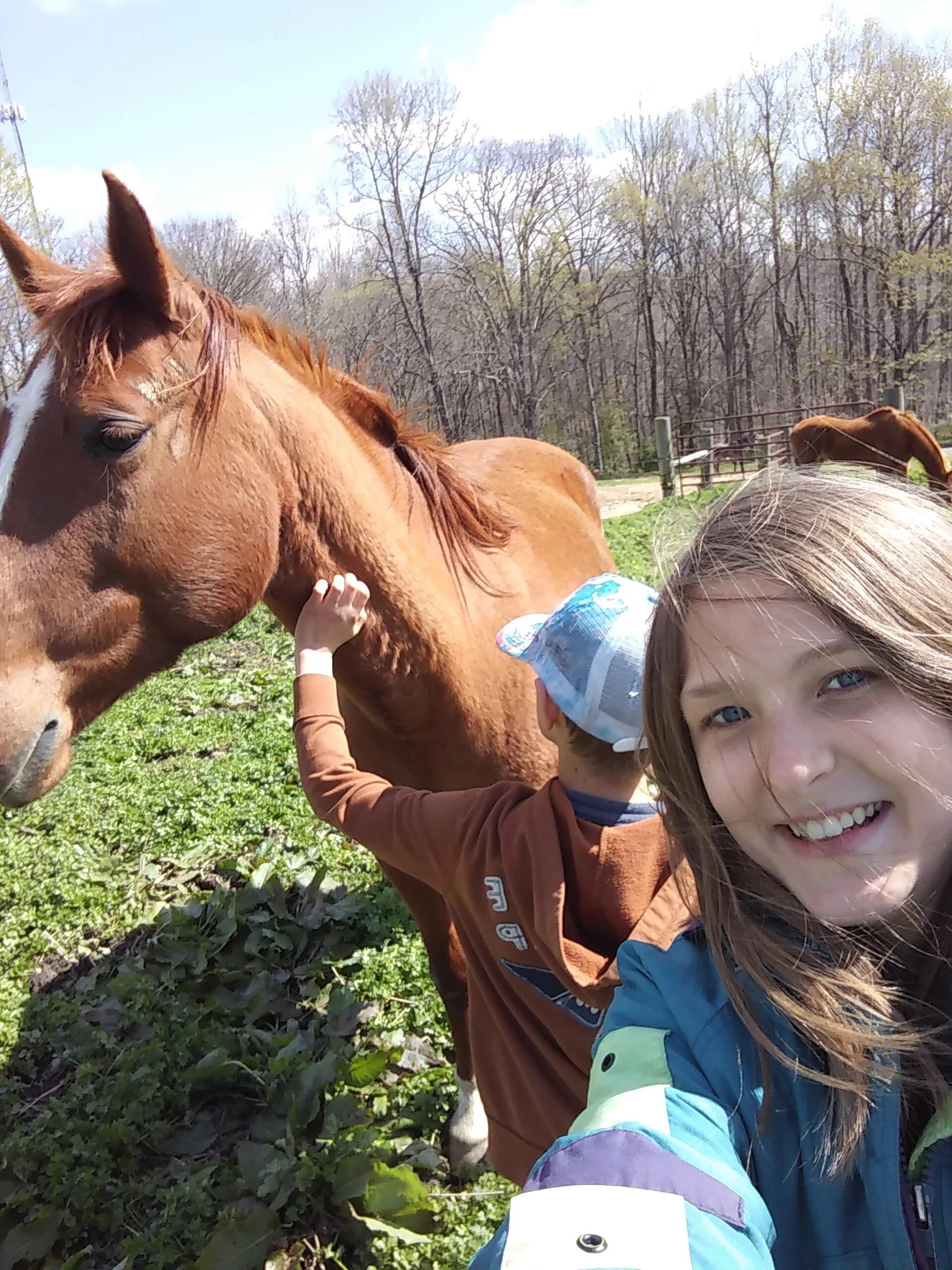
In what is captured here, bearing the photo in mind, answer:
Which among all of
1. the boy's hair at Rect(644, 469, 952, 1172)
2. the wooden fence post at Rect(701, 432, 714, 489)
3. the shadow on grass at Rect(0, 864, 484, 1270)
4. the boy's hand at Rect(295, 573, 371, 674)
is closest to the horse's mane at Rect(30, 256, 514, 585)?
the boy's hand at Rect(295, 573, 371, 674)

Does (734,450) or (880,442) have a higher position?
(880,442)

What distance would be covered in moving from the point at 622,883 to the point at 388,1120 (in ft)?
6.24

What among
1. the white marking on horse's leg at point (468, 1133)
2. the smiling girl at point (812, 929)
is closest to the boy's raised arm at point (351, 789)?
the smiling girl at point (812, 929)

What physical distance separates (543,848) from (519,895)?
4.7 inches

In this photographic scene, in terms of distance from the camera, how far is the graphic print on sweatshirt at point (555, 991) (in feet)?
4.87

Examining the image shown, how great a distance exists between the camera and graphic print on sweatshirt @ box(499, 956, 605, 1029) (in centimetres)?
148

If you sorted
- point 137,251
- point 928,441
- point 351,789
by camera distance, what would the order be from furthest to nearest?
point 928,441 < point 351,789 < point 137,251

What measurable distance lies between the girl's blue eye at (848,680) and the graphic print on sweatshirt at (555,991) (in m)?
0.88

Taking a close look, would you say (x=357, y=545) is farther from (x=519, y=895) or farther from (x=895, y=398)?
(x=895, y=398)

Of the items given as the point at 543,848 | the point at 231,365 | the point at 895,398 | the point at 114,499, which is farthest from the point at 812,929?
the point at 895,398

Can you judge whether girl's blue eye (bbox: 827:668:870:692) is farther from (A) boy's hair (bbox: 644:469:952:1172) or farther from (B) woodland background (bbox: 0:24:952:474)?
(B) woodland background (bbox: 0:24:952:474)

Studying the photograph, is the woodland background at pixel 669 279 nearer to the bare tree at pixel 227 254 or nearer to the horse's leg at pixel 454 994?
the bare tree at pixel 227 254

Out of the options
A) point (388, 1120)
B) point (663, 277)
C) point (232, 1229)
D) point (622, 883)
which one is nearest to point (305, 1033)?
point (388, 1120)

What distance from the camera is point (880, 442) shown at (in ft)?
15.9
